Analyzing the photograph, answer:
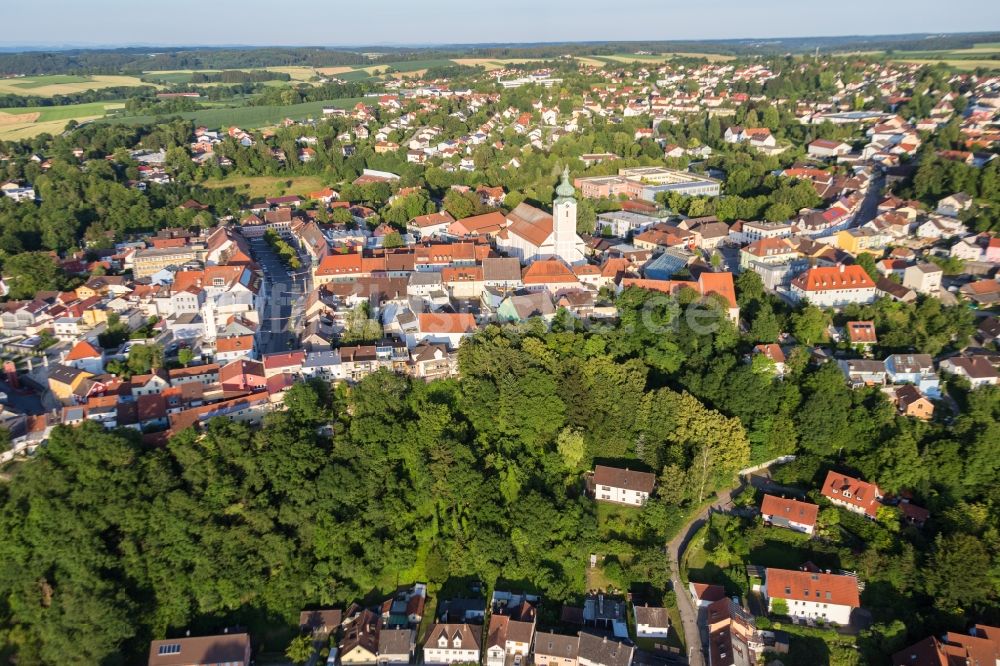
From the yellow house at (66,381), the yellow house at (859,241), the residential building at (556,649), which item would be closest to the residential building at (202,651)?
the residential building at (556,649)

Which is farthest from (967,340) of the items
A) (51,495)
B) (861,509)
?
(51,495)

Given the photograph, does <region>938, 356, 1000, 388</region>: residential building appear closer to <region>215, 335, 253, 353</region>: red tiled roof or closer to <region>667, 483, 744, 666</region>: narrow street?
<region>667, 483, 744, 666</region>: narrow street

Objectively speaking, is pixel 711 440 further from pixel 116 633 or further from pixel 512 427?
pixel 116 633

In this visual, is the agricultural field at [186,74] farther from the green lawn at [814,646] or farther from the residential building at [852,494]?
the green lawn at [814,646]

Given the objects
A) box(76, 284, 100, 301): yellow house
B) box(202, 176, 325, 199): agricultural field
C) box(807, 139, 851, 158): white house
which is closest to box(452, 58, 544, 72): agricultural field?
box(202, 176, 325, 199): agricultural field

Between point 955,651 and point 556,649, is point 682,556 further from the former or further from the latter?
point 955,651

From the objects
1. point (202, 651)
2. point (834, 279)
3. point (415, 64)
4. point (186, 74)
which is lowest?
point (202, 651)

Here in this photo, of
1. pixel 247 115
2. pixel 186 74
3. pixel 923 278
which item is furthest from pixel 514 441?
pixel 186 74
